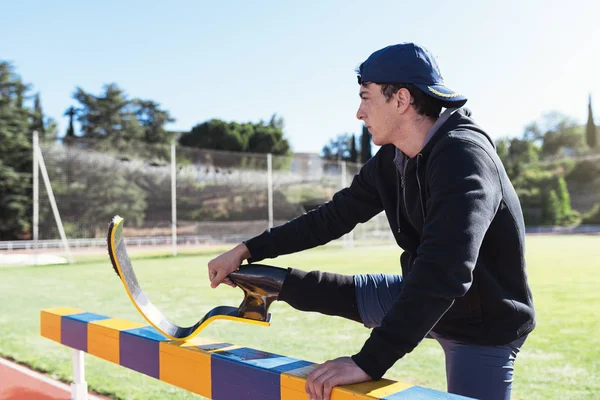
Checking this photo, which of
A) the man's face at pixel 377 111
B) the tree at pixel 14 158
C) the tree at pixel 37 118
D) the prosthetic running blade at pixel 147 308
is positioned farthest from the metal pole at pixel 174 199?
the tree at pixel 37 118

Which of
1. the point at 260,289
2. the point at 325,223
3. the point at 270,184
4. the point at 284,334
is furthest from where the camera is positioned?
the point at 270,184

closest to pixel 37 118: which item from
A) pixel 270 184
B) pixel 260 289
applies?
pixel 270 184

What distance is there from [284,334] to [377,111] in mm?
3227

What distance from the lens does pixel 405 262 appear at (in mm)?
1772

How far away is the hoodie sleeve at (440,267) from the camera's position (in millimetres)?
1260

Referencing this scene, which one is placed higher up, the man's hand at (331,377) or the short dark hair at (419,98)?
the short dark hair at (419,98)

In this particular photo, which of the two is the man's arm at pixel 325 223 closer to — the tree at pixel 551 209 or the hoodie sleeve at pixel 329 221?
the hoodie sleeve at pixel 329 221

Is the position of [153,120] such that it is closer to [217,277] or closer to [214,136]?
[214,136]

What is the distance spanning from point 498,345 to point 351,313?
1.66ft

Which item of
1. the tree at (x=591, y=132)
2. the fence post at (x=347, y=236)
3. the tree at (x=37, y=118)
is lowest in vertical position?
the fence post at (x=347, y=236)

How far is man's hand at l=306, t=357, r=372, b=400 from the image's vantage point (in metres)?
1.27

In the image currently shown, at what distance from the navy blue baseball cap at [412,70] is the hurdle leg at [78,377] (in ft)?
6.22

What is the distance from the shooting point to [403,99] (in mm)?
1588

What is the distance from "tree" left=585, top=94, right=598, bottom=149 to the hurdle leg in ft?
241
